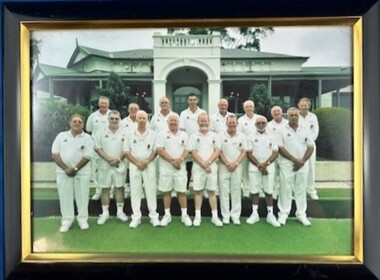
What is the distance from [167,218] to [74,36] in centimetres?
48

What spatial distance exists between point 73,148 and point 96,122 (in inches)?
3.3

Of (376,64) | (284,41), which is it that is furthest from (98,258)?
(376,64)

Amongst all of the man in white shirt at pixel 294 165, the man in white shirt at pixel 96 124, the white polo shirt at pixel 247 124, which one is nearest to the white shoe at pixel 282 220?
the man in white shirt at pixel 294 165

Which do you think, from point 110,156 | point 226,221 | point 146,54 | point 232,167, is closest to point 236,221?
point 226,221

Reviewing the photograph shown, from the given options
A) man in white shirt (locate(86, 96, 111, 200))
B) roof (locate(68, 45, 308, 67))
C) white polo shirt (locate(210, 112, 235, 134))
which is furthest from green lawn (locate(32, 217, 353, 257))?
roof (locate(68, 45, 308, 67))

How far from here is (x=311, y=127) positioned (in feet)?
2.97

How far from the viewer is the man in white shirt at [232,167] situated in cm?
91

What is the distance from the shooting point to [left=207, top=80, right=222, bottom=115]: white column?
905 mm

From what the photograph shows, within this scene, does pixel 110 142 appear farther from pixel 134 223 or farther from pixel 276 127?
pixel 276 127

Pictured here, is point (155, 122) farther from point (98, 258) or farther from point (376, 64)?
point (376, 64)

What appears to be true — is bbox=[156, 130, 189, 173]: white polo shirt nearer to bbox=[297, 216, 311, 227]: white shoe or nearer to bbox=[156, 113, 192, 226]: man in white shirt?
bbox=[156, 113, 192, 226]: man in white shirt

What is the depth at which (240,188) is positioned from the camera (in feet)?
3.00

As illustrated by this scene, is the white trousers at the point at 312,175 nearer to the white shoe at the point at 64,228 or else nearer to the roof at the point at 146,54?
the roof at the point at 146,54

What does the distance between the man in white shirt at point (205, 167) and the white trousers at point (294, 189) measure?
0.51 feet
